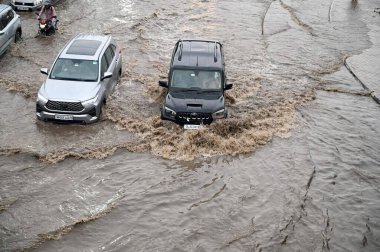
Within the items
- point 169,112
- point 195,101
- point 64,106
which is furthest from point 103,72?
point 195,101

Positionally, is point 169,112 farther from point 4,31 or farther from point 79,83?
point 4,31

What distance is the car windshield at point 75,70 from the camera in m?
12.1

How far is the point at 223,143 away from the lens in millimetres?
11367

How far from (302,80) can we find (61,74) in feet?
28.8

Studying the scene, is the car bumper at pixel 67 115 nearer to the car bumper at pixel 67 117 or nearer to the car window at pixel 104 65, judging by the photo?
the car bumper at pixel 67 117

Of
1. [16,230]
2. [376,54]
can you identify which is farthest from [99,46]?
[376,54]

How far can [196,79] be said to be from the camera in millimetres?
11969

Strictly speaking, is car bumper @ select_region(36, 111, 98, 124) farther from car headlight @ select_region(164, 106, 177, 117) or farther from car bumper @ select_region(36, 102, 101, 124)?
car headlight @ select_region(164, 106, 177, 117)

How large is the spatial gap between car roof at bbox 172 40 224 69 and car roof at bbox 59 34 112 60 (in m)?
2.31

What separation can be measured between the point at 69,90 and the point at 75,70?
2.91 ft

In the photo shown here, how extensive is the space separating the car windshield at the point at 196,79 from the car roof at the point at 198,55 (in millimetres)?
164

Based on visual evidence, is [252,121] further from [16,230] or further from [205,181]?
[16,230]

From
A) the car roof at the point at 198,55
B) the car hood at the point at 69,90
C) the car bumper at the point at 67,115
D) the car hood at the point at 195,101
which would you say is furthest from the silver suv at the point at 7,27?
the car hood at the point at 195,101

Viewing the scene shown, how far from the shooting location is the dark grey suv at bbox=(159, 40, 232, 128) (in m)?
11.3
